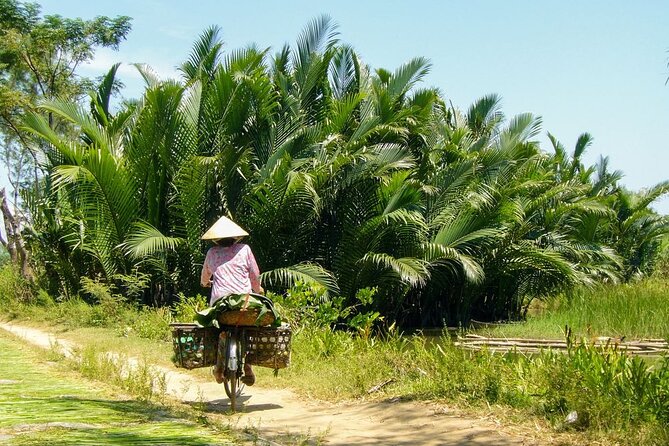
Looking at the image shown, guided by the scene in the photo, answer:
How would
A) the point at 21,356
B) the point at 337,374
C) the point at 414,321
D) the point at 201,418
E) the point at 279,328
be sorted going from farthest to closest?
the point at 414,321, the point at 21,356, the point at 337,374, the point at 279,328, the point at 201,418

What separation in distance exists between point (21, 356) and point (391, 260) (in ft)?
23.7

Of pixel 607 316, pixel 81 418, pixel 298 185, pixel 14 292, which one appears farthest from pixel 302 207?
pixel 81 418

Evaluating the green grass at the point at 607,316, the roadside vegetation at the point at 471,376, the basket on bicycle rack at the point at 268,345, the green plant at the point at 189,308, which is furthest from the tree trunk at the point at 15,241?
the basket on bicycle rack at the point at 268,345

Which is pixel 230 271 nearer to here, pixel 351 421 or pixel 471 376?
A: pixel 351 421

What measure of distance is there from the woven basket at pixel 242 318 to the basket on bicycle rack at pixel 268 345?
0.22 meters

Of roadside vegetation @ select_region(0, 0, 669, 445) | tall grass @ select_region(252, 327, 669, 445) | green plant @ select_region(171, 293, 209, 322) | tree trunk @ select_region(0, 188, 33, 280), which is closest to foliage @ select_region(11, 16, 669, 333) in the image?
roadside vegetation @ select_region(0, 0, 669, 445)

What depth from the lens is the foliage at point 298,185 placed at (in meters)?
15.6

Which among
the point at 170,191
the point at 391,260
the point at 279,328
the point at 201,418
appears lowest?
the point at 201,418

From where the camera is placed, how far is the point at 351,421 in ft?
22.5

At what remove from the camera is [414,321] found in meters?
20.0

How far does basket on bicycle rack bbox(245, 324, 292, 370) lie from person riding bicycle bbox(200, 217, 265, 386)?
5.8 inches

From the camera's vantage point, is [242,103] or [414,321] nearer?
[242,103]

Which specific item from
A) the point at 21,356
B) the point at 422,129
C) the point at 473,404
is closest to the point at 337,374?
the point at 473,404

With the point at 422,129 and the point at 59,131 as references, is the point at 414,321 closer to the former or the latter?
the point at 422,129
